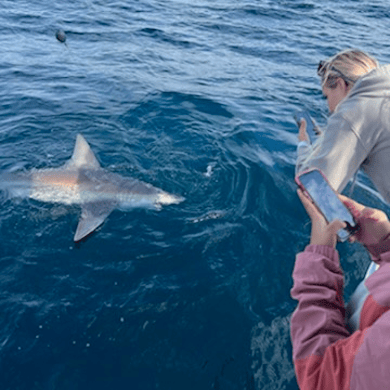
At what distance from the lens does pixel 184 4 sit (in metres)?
Result: 20.0

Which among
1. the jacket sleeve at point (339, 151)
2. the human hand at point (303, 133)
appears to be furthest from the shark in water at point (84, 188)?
the jacket sleeve at point (339, 151)

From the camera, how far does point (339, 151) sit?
2.86 metres

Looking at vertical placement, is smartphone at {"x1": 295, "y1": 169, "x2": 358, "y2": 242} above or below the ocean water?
above

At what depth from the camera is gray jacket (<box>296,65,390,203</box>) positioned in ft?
9.16

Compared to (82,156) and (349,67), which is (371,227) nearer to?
(349,67)

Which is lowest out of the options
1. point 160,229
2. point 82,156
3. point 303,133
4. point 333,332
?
point 160,229

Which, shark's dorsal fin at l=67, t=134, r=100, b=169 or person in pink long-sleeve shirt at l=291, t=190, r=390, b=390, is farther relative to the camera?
shark's dorsal fin at l=67, t=134, r=100, b=169

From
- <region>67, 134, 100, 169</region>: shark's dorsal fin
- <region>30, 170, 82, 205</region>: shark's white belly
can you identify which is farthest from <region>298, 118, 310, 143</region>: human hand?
<region>30, 170, 82, 205</region>: shark's white belly

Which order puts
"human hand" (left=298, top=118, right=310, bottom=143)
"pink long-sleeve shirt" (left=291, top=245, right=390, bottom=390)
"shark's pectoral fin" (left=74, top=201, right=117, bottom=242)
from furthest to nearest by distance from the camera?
"human hand" (left=298, top=118, right=310, bottom=143) < "shark's pectoral fin" (left=74, top=201, right=117, bottom=242) < "pink long-sleeve shirt" (left=291, top=245, right=390, bottom=390)

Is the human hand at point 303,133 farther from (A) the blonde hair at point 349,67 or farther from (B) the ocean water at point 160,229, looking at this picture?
(A) the blonde hair at point 349,67

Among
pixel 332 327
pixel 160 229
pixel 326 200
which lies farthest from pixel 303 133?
pixel 332 327

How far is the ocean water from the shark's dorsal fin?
0.49 metres

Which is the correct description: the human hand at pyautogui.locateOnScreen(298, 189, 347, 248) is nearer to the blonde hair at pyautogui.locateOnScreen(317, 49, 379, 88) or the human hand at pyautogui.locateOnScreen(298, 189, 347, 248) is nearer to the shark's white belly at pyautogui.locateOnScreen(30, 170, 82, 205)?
the blonde hair at pyautogui.locateOnScreen(317, 49, 379, 88)

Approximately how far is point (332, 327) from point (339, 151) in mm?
1716
